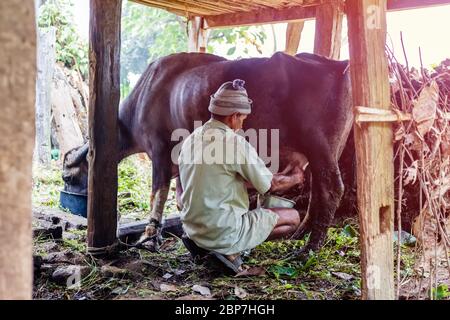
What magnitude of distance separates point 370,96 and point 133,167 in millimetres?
7821

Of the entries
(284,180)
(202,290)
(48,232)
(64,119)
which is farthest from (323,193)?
(64,119)

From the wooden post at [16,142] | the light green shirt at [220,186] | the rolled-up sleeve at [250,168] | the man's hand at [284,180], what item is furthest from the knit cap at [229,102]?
the wooden post at [16,142]

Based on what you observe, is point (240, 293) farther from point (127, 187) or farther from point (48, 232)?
point (127, 187)

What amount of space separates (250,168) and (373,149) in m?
1.21

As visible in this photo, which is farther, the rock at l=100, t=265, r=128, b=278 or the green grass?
the green grass

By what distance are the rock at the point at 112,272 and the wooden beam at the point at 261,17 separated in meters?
4.08

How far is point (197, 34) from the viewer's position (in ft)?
25.2

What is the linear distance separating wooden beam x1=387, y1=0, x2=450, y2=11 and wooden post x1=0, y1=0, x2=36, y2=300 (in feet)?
17.7

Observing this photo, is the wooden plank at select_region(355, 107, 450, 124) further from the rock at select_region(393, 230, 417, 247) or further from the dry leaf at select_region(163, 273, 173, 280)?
the rock at select_region(393, 230, 417, 247)

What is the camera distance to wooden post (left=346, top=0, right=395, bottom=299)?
10.8 feet

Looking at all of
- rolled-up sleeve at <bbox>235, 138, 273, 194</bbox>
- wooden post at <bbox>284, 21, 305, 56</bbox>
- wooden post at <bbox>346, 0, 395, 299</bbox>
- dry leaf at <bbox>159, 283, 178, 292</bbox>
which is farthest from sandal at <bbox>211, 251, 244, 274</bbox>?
wooden post at <bbox>284, 21, 305, 56</bbox>

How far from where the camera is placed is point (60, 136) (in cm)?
1100

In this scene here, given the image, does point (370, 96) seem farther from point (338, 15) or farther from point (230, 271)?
point (338, 15)
